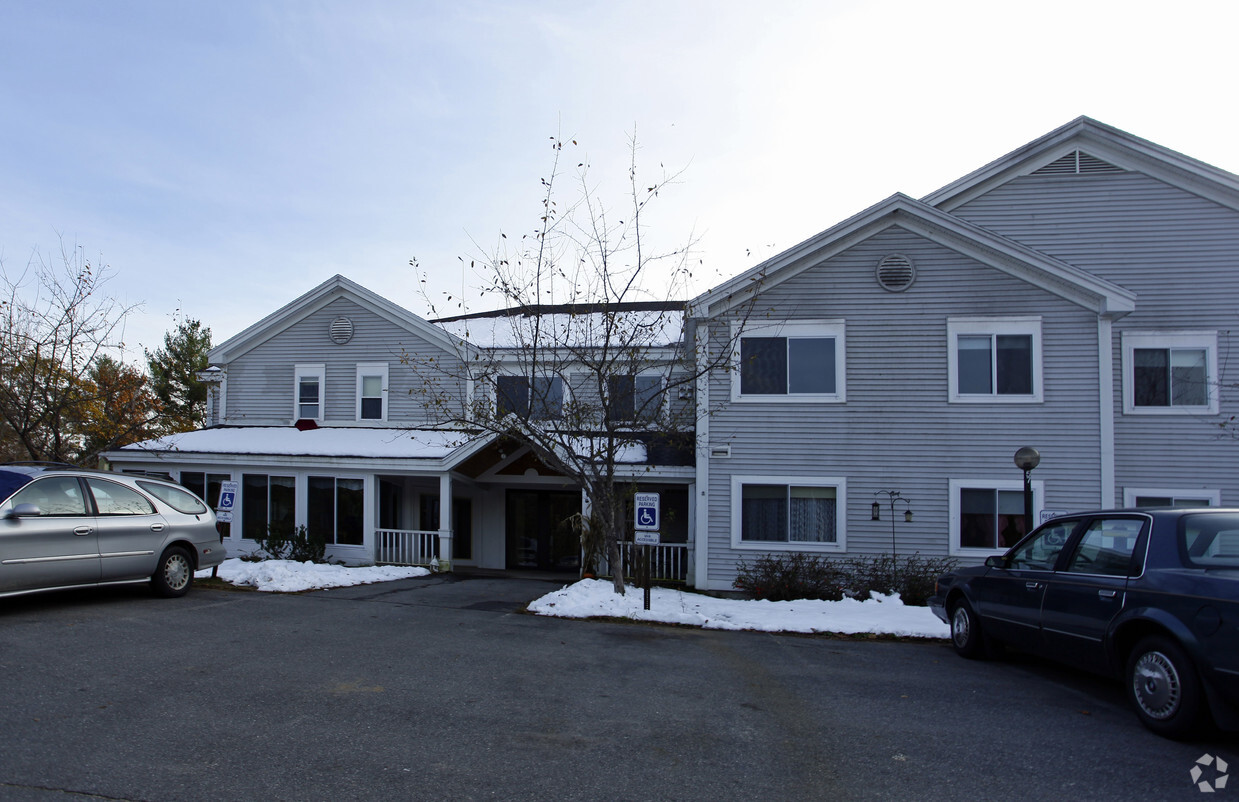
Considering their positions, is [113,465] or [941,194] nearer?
[941,194]

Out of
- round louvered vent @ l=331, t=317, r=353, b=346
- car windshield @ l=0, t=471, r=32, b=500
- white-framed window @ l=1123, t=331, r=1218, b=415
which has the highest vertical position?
round louvered vent @ l=331, t=317, r=353, b=346

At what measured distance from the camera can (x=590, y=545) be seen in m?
16.1

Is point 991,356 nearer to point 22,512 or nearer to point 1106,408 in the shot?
point 1106,408

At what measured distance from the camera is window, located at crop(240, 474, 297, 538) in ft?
62.7

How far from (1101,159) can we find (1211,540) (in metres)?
12.7

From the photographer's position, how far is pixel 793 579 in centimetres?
1461

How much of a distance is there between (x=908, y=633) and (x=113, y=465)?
18.2 metres

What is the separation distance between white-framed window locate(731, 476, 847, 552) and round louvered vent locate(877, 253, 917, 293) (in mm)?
3667

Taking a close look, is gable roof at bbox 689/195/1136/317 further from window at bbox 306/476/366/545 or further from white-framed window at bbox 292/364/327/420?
white-framed window at bbox 292/364/327/420

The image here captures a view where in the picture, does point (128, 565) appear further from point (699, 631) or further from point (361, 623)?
point (699, 631)

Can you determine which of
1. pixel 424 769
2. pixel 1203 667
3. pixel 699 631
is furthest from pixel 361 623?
pixel 1203 667

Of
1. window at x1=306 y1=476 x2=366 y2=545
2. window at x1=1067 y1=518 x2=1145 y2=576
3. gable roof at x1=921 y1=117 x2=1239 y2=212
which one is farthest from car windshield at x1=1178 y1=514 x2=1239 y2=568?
window at x1=306 y1=476 x2=366 y2=545

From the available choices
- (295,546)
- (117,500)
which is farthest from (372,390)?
(117,500)

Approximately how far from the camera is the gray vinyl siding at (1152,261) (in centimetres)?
1486
